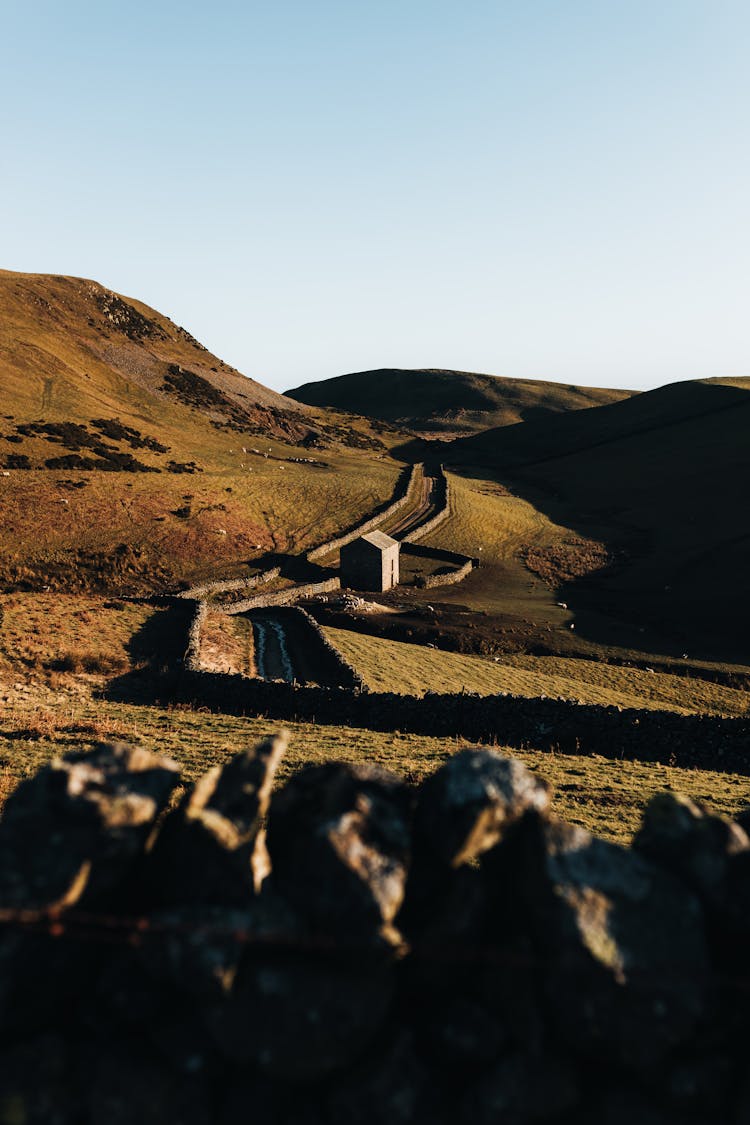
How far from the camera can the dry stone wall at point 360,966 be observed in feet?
17.3

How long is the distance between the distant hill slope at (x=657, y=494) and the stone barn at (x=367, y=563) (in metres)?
17.8

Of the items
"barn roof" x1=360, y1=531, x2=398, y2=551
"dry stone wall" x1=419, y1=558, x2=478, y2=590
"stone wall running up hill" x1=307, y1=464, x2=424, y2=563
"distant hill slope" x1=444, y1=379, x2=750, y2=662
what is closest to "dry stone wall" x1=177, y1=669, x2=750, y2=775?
"distant hill slope" x1=444, y1=379, x2=750, y2=662

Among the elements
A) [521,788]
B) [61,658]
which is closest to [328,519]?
[61,658]

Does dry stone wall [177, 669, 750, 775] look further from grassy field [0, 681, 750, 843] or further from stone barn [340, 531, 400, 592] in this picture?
stone barn [340, 531, 400, 592]

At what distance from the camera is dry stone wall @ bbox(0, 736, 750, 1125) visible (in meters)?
5.26

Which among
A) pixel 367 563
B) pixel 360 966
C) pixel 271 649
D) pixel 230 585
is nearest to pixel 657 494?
pixel 367 563

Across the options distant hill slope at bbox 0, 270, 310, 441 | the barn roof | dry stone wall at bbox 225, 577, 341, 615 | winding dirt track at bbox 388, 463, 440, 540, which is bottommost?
dry stone wall at bbox 225, 577, 341, 615

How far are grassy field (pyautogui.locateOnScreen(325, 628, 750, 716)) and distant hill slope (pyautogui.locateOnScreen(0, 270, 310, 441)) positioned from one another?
7655cm

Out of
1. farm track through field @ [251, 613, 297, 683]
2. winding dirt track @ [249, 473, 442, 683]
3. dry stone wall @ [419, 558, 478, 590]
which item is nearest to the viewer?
winding dirt track @ [249, 473, 442, 683]

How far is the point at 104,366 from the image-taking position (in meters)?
147

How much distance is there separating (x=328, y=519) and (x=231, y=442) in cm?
4728

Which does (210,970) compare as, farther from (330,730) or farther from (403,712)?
(403,712)

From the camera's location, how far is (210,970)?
210 inches

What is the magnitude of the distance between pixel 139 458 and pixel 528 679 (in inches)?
2844
